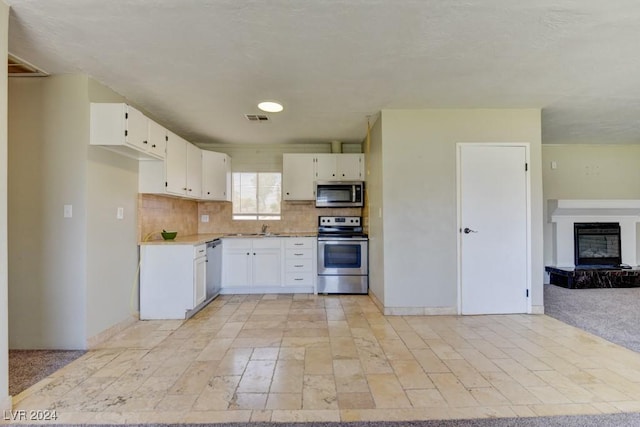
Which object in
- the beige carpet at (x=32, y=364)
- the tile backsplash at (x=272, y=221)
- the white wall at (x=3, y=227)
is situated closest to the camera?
the white wall at (x=3, y=227)

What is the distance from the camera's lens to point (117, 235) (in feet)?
10.3

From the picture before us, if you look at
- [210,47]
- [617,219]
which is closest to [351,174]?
[210,47]

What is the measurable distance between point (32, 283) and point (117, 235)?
71 centimetres

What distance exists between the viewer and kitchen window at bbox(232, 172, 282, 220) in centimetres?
536

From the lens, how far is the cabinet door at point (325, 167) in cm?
498

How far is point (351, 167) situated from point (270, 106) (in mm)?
1847

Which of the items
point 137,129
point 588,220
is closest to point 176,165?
point 137,129

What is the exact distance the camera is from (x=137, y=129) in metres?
2.96

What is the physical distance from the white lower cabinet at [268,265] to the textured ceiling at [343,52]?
6.06 ft

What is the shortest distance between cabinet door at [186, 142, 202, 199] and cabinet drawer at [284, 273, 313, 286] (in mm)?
1654

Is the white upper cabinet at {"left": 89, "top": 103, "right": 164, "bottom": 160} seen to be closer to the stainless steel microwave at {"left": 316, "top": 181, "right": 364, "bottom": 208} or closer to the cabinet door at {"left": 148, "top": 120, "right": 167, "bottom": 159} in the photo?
the cabinet door at {"left": 148, "top": 120, "right": 167, "bottom": 159}

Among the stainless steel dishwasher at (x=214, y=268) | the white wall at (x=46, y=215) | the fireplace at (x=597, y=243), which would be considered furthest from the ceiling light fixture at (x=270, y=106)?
the fireplace at (x=597, y=243)

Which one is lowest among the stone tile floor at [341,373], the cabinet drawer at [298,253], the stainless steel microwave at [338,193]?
the stone tile floor at [341,373]

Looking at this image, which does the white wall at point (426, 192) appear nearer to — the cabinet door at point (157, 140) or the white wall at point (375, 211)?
the white wall at point (375, 211)
